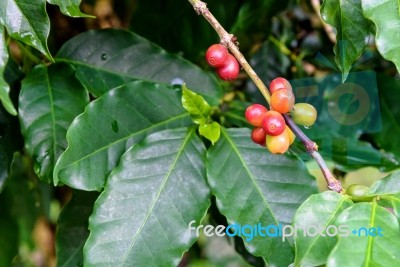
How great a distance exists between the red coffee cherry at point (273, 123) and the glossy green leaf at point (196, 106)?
6.5 inches

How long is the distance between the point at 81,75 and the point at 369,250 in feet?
1.83

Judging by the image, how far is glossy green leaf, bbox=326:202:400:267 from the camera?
59 cm

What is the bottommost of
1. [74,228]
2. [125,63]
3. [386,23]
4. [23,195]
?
[23,195]

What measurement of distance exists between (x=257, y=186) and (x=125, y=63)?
317 millimetres

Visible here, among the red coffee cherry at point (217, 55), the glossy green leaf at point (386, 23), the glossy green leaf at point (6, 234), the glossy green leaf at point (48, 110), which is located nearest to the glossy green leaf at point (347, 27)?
the glossy green leaf at point (386, 23)

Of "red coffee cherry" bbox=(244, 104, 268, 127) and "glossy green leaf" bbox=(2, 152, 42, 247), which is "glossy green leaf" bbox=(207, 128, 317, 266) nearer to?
"red coffee cherry" bbox=(244, 104, 268, 127)

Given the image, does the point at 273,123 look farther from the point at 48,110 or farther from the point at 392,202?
the point at 48,110

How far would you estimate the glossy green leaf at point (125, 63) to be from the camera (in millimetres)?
971

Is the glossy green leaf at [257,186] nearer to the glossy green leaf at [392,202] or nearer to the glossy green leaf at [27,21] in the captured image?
the glossy green leaf at [392,202]

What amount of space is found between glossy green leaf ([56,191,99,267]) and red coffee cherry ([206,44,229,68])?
40cm

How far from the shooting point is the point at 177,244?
31.1 inches

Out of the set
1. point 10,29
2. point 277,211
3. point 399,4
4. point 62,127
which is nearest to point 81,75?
point 62,127

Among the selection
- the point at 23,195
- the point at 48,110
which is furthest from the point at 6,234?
the point at 48,110

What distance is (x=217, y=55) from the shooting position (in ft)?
2.32
